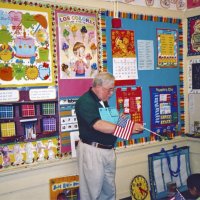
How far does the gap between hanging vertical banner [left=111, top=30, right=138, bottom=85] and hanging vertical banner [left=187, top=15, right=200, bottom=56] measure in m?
0.87

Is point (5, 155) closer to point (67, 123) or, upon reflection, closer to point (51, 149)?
point (51, 149)

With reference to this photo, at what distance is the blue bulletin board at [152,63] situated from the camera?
3525mm

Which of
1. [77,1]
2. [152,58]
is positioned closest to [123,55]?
[152,58]

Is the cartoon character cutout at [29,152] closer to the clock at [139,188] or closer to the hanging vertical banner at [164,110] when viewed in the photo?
the clock at [139,188]

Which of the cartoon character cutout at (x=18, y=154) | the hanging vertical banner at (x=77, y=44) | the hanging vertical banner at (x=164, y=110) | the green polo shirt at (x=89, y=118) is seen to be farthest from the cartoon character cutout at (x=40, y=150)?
the hanging vertical banner at (x=164, y=110)

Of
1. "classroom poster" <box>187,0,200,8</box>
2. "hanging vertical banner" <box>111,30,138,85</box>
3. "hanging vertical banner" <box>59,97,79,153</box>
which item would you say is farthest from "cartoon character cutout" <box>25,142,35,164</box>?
"classroom poster" <box>187,0,200,8</box>

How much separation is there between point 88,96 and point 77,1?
0.99 metres

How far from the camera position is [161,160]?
4016mm

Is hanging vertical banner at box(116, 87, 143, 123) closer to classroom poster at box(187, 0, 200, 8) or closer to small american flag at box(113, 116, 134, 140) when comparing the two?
small american flag at box(113, 116, 134, 140)

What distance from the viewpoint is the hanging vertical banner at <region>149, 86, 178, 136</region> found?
395 centimetres

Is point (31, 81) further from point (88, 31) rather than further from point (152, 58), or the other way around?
point (152, 58)

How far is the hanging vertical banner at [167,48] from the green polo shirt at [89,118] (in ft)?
4.23

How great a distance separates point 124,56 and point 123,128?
1.02 meters

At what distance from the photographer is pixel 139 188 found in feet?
12.5
